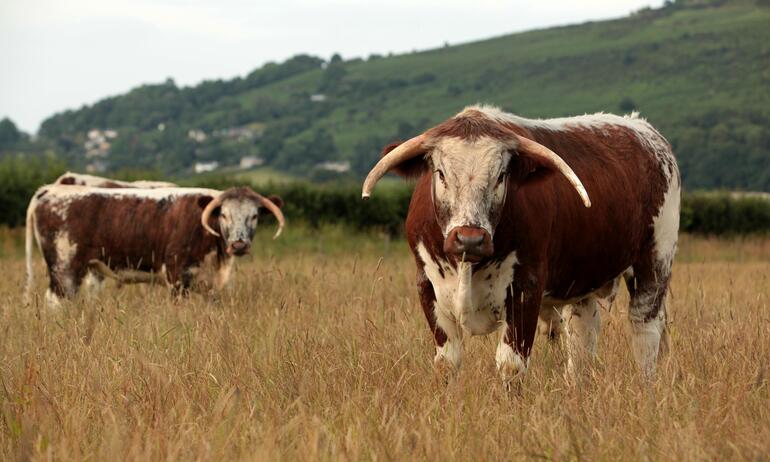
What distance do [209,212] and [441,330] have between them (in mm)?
7198

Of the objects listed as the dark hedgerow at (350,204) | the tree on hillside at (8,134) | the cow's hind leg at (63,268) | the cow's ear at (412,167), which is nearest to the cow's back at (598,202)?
the cow's ear at (412,167)

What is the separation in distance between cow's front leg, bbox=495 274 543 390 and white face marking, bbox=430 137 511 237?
1.75 ft

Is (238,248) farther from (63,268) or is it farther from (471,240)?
(471,240)

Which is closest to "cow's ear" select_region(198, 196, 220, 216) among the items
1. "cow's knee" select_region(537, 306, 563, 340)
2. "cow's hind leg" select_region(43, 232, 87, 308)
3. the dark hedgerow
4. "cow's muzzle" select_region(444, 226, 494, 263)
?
"cow's hind leg" select_region(43, 232, 87, 308)

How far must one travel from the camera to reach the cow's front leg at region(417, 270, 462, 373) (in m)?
5.97

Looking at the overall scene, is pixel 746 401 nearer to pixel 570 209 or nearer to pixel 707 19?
pixel 570 209

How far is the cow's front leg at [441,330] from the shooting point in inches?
235

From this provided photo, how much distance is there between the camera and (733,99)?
116m

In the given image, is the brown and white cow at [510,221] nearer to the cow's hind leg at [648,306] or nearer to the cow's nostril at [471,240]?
the cow's nostril at [471,240]

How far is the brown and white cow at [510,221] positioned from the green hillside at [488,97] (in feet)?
265

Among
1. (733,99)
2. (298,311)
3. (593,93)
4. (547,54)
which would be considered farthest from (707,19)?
(298,311)

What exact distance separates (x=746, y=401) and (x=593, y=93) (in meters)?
132

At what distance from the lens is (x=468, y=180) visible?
544 cm

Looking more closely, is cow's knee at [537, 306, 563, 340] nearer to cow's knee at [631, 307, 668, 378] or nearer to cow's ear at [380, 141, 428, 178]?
cow's knee at [631, 307, 668, 378]
